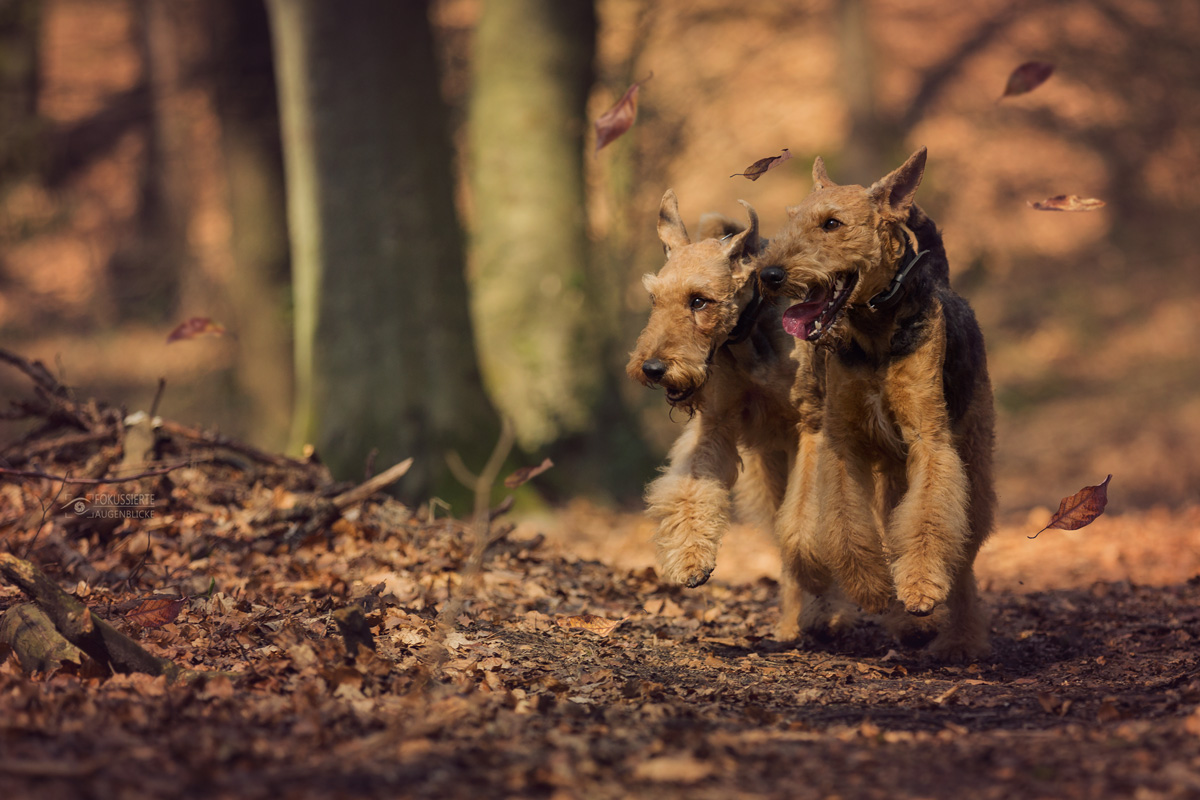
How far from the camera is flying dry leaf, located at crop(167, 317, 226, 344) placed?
540 cm

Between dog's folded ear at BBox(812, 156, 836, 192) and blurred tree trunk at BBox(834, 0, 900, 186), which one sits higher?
blurred tree trunk at BBox(834, 0, 900, 186)

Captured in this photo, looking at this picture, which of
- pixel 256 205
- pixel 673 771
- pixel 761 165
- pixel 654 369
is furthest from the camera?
pixel 256 205

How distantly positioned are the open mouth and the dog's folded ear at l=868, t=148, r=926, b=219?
0.33 meters

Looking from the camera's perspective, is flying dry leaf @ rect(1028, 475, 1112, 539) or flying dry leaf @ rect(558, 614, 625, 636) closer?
flying dry leaf @ rect(1028, 475, 1112, 539)

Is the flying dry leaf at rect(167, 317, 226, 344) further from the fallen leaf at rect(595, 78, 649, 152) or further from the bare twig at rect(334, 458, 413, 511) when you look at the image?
the fallen leaf at rect(595, 78, 649, 152)

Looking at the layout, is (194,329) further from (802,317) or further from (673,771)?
(673,771)

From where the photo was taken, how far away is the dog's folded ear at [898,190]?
4.36m

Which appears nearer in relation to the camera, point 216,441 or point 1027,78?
point 1027,78

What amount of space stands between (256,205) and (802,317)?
28.4 feet

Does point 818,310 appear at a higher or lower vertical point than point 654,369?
higher

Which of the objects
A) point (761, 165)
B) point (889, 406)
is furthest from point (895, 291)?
point (761, 165)

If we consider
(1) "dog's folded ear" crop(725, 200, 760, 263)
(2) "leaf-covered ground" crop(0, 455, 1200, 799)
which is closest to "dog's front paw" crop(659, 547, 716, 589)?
(2) "leaf-covered ground" crop(0, 455, 1200, 799)

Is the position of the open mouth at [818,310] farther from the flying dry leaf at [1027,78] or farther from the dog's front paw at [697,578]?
the flying dry leaf at [1027,78]

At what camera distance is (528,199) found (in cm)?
946
